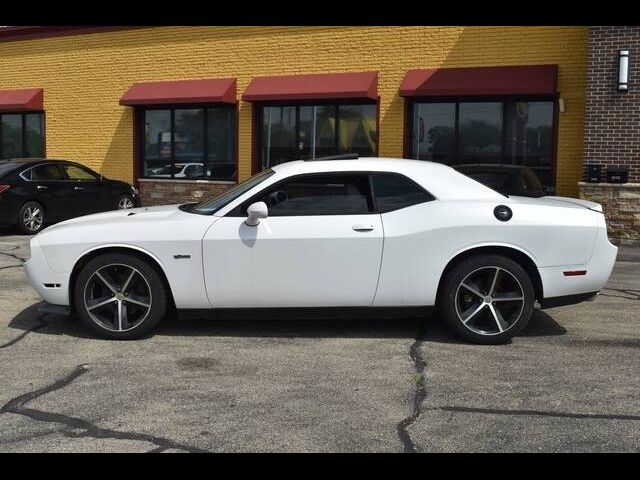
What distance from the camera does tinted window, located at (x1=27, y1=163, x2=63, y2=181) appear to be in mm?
13266

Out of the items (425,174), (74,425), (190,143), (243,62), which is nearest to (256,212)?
(425,174)

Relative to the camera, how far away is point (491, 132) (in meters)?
14.1

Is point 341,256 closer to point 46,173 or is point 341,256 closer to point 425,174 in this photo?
point 425,174

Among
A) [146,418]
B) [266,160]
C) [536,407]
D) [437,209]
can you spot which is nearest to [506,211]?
[437,209]

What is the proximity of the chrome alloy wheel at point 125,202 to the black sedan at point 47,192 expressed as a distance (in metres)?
0.05

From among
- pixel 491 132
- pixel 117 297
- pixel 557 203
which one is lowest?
pixel 117 297

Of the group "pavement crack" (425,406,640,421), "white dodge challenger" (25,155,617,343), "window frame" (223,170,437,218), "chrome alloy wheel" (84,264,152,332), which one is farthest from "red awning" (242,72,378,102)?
"pavement crack" (425,406,640,421)

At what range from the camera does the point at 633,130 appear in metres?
12.0

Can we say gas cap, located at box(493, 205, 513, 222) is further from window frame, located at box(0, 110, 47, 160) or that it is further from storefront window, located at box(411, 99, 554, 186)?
window frame, located at box(0, 110, 47, 160)

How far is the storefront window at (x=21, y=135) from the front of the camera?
63.1 ft

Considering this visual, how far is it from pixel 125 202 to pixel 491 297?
442 inches

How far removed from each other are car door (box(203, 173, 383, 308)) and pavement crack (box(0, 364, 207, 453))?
1559 millimetres
